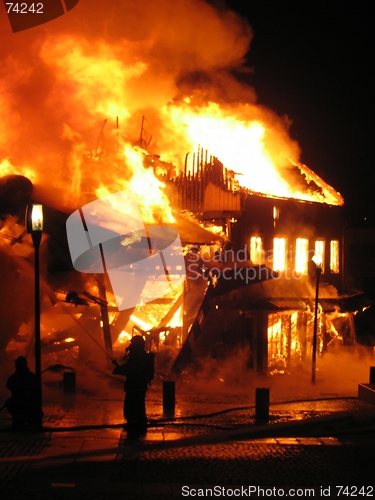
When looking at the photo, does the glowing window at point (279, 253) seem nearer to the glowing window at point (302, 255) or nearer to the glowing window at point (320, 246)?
the glowing window at point (302, 255)

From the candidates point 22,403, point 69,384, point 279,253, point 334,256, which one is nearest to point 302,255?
point 279,253

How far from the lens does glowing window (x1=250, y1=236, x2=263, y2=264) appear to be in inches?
827

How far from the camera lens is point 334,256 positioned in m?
24.5

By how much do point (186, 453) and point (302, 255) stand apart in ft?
50.8

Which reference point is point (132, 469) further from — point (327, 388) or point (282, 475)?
point (327, 388)

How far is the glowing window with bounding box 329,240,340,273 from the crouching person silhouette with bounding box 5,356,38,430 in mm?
17364

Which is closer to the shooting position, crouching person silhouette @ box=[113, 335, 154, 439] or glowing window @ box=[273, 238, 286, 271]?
crouching person silhouette @ box=[113, 335, 154, 439]

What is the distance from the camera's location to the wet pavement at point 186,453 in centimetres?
688

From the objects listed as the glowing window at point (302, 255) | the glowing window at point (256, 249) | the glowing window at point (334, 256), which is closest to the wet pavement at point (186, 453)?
the glowing window at point (256, 249)

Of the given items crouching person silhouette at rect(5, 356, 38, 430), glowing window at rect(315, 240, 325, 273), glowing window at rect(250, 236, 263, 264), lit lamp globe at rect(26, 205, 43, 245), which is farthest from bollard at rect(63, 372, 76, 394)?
glowing window at rect(315, 240, 325, 273)

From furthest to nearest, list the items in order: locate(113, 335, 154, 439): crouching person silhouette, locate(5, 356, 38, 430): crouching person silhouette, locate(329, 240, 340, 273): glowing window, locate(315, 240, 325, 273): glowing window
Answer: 1. locate(329, 240, 340, 273): glowing window
2. locate(315, 240, 325, 273): glowing window
3. locate(113, 335, 154, 439): crouching person silhouette
4. locate(5, 356, 38, 430): crouching person silhouette

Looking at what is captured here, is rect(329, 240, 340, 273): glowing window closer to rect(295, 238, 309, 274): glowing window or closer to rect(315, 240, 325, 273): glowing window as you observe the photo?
rect(315, 240, 325, 273): glowing window

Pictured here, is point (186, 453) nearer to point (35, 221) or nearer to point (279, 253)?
point (35, 221)

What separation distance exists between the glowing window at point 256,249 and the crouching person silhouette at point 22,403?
12428 mm
